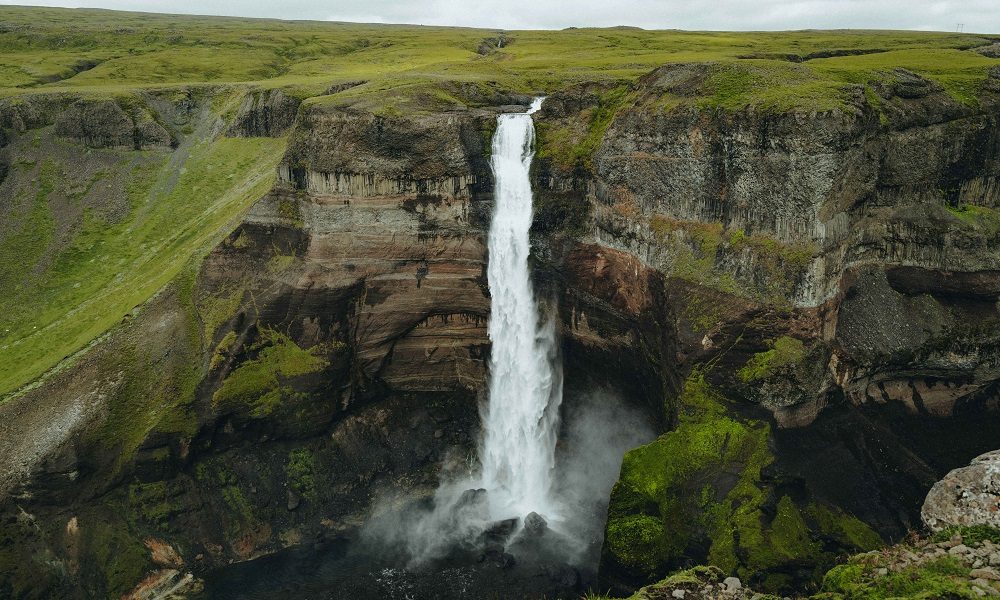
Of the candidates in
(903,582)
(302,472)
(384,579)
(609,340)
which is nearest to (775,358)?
(609,340)

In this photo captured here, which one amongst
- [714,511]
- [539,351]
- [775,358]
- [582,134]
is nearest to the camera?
[714,511]

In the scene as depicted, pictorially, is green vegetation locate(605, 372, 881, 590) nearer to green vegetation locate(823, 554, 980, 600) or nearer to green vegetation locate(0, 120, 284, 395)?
green vegetation locate(823, 554, 980, 600)

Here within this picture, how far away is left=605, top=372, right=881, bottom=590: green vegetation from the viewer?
27.2 meters

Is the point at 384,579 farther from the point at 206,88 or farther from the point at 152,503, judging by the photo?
the point at 206,88

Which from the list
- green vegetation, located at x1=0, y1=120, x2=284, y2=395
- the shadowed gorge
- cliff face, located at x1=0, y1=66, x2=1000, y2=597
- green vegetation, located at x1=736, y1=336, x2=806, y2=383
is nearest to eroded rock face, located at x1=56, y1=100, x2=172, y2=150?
green vegetation, located at x1=0, y1=120, x2=284, y2=395

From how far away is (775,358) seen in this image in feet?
96.9

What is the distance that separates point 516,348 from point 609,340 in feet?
18.2

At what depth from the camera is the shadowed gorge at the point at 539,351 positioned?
2911 centimetres

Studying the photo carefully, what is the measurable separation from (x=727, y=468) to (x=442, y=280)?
1901 centimetres

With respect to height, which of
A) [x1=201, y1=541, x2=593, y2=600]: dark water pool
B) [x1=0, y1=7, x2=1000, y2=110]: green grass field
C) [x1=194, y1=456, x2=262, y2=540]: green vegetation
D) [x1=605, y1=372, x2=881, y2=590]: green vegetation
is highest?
[x1=0, y1=7, x2=1000, y2=110]: green grass field

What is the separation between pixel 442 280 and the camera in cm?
4028

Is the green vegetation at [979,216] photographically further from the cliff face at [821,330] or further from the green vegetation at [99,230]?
the green vegetation at [99,230]

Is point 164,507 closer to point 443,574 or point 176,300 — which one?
point 176,300

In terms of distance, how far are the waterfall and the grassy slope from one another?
253 inches
